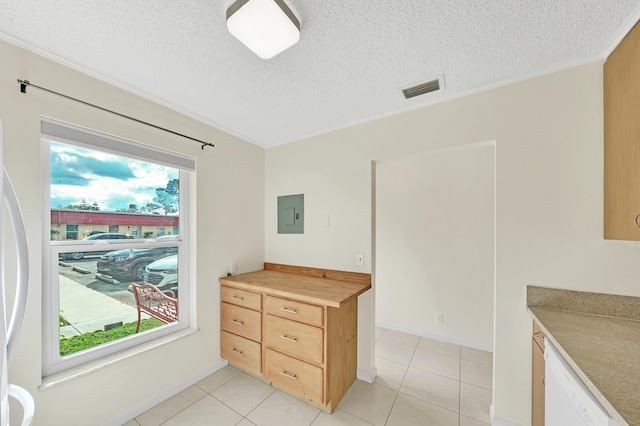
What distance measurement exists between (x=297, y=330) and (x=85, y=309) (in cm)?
149

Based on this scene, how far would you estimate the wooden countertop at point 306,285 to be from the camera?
5.72 feet

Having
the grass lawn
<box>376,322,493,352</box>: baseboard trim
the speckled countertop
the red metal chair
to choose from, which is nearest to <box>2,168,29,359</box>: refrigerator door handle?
the grass lawn

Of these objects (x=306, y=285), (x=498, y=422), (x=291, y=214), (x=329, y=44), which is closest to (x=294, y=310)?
(x=306, y=285)

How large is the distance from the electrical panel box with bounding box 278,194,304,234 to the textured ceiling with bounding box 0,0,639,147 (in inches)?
42.3

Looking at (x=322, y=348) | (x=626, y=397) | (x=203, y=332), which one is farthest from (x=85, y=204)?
(x=626, y=397)

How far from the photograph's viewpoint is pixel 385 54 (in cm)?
138

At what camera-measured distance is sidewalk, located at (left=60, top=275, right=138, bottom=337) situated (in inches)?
60.2

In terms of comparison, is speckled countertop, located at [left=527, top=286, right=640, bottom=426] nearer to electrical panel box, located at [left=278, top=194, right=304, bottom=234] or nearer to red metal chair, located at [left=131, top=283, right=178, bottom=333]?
electrical panel box, located at [left=278, top=194, right=304, bottom=234]

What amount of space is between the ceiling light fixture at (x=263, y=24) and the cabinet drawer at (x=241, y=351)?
2206 millimetres

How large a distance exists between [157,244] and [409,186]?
285cm

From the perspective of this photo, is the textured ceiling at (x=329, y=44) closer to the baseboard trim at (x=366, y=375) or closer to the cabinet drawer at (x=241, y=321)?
the cabinet drawer at (x=241, y=321)

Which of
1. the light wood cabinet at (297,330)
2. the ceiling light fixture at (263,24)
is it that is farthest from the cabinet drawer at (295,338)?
the ceiling light fixture at (263,24)

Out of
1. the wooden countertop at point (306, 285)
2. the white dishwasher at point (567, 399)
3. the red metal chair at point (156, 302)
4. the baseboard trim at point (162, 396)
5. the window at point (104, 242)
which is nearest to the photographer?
the white dishwasher at point (567, 399)

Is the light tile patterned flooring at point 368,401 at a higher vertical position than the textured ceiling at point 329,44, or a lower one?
lower
